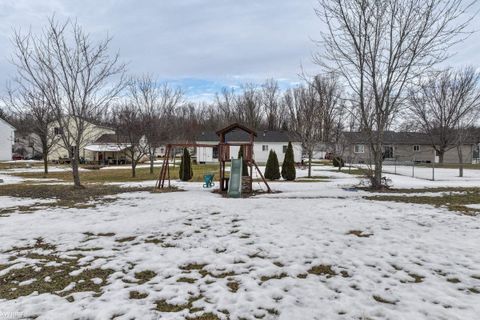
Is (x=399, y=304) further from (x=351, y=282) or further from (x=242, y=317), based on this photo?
(x=242, y=317)

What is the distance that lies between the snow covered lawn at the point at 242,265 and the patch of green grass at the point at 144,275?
0.04 feet

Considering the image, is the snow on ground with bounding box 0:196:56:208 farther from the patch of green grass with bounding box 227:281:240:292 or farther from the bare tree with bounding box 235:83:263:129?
the bare tree with bounding box 235:83:263:129

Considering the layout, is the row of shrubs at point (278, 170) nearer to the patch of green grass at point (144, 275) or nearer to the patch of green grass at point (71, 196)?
the patch of green grass at point (71, 196)

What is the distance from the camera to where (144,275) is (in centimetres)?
449

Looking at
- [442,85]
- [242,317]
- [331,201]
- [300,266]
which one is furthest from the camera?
[442,85]

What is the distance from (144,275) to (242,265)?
1.34 metres

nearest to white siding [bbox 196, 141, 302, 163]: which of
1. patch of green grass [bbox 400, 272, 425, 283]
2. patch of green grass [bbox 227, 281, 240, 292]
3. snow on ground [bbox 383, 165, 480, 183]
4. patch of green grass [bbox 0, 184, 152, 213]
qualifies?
snow on ground [bbox 383, 165, 480, 183]

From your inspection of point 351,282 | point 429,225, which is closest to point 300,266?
point 351,282

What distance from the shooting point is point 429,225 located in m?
7.04

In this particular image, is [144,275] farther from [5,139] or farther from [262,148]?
[5,139]

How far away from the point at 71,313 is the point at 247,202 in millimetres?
7156

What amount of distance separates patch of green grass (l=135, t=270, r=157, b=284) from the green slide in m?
7.60

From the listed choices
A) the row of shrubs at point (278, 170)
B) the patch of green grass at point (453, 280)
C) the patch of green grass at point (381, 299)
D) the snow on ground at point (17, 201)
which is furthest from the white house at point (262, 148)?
the patch of green grass at point (381, 299)

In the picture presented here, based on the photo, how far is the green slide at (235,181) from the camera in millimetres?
12266
